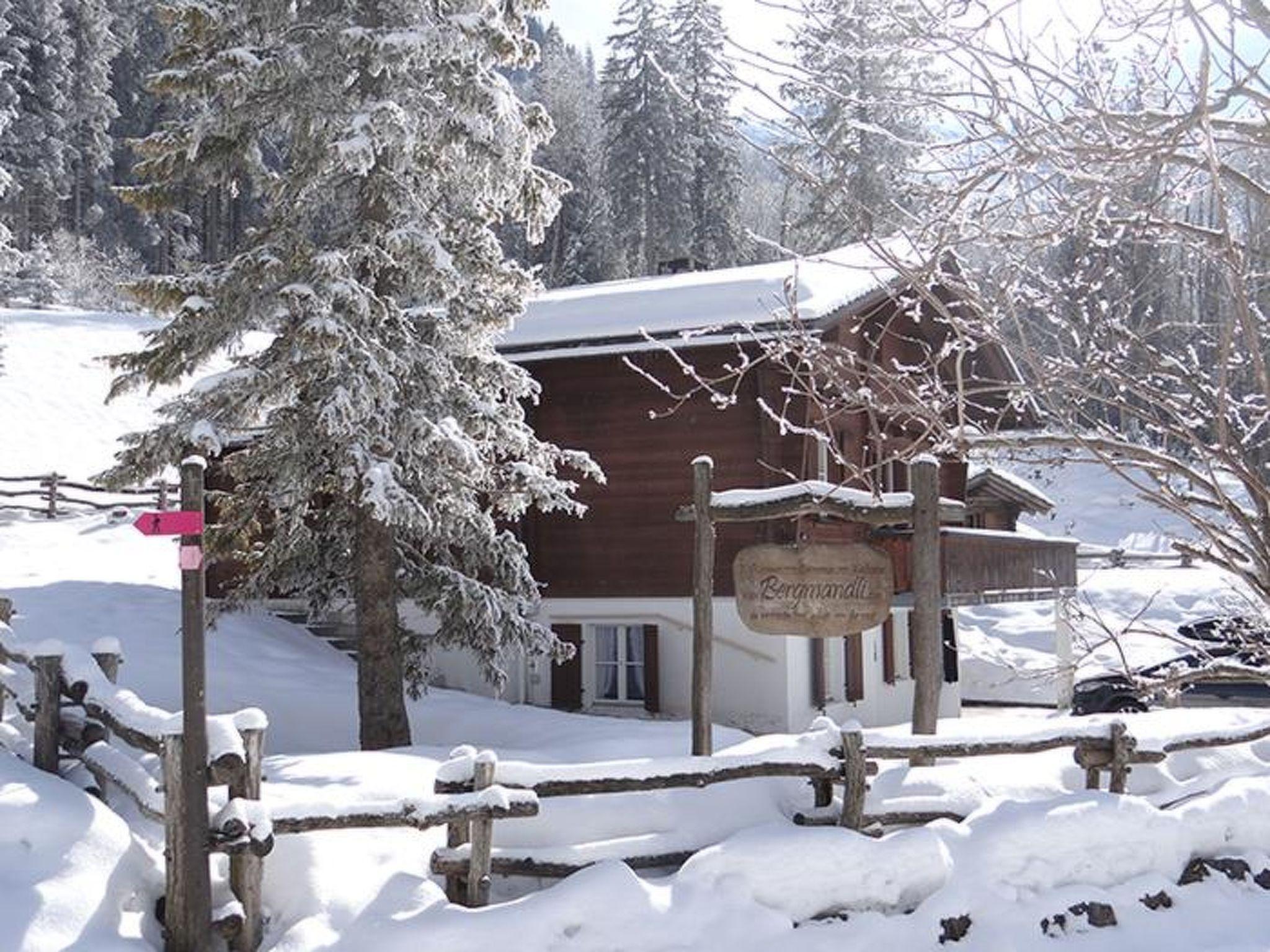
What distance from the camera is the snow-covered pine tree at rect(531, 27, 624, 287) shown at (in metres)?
58.0

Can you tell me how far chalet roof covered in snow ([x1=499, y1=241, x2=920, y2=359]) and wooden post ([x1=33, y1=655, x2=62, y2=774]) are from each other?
8998 mm

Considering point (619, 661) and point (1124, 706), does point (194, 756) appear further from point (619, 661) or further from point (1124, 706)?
point (1124, 706)

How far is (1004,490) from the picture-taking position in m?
31.7

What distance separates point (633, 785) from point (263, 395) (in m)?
6.15

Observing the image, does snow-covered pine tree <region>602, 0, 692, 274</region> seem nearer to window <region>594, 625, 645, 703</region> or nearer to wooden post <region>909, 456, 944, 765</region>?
window <region>594, 625, 645, 703</region>

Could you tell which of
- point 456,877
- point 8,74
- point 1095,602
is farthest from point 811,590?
point 8,74

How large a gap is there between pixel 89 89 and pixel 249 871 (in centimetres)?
5987

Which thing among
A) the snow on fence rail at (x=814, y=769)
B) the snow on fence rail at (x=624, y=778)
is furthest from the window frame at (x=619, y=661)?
the snow on fence rail at (x=624, y=778)

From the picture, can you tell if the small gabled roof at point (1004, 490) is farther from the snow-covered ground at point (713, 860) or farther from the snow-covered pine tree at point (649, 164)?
the snow-covered pine tree at point (649, 164)

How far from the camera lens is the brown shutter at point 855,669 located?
20109mm

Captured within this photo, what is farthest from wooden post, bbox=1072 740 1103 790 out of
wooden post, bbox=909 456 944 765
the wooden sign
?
the wooden sign

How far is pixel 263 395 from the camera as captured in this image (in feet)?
42.4

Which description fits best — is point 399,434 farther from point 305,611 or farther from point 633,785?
point 305,611

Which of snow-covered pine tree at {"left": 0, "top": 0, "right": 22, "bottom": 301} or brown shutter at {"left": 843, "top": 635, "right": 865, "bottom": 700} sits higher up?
snow-covered pine tree at {"left": 0, "top": 0, "right": 22, "bottom": 301}
